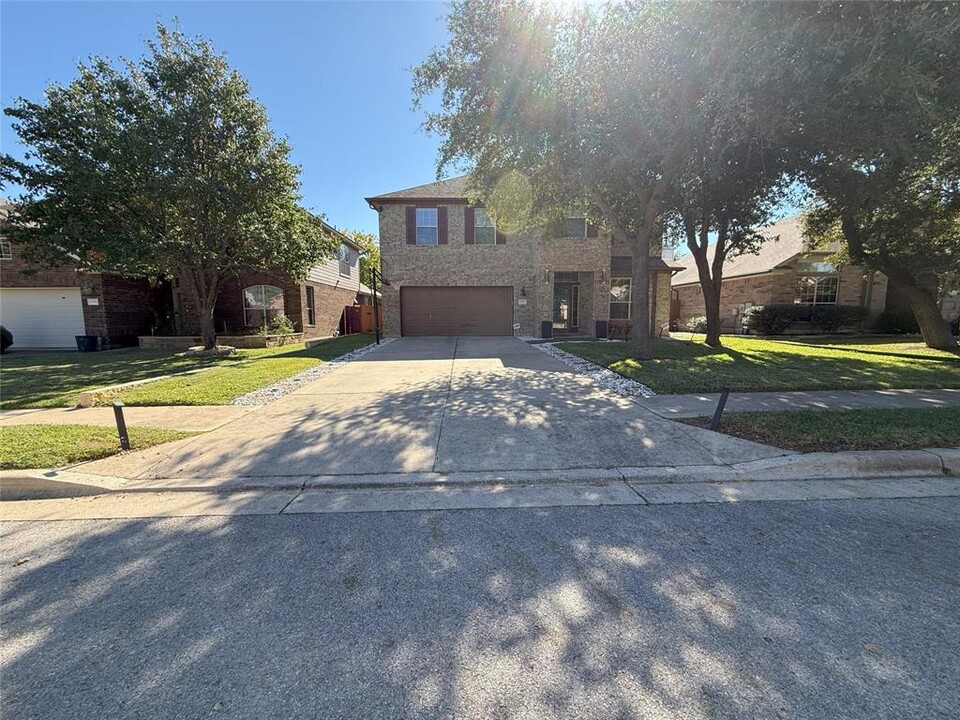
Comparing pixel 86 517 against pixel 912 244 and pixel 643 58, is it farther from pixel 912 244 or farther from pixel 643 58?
pixel 912 244

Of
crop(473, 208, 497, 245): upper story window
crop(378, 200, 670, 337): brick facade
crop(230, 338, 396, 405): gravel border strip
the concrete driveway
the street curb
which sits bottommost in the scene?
the street curb

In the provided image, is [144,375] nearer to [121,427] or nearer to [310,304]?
[121,427]

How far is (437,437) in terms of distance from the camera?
5391 mm

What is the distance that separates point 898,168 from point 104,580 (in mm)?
16244

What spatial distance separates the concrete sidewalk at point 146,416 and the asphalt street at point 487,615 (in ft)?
8.74

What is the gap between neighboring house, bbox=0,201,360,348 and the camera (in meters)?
16.7

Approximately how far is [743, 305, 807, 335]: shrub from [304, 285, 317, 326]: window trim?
22.3 m

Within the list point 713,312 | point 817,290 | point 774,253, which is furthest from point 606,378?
point 774,253

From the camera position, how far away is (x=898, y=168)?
10.5m

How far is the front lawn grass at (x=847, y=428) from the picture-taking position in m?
4.83

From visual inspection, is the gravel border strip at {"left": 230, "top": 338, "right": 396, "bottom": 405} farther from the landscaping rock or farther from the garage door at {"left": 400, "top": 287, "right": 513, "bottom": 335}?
the garage door at {"left": 400, "top": 287, "right": 513, "bottom": 335}

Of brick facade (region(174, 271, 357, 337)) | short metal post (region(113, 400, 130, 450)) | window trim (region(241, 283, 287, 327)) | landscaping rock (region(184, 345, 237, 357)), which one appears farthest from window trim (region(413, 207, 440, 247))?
short metal post (region(113, 400, 130, 450))

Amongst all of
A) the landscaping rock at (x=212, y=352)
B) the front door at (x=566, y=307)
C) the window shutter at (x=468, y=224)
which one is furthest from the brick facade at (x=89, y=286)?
the front door at (x=566, y=307)

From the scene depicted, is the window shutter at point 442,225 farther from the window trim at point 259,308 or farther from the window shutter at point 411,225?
the window trim at point 259,308
